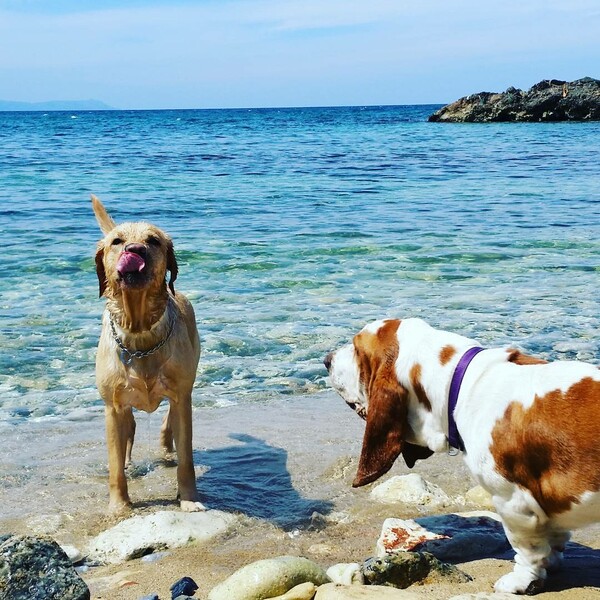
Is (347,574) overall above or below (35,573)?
below

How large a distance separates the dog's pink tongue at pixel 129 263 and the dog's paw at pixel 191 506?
4.81 feet

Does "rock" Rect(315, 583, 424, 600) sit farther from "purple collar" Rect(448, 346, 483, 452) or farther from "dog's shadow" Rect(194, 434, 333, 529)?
"dog's shadow" Rect(194, 434, 333, 529)

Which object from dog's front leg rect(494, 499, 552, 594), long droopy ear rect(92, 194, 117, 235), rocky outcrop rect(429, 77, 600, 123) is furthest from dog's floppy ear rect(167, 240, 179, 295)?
rocky outcrop rect(429, 77, 600, 123)

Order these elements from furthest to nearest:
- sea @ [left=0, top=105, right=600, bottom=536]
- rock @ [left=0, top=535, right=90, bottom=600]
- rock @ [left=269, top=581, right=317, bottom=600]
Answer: sea @ [left=0, top=105, right=600, bottom=536] → rock @ [left=269, top=581, right=317, bottom=600] → rock @ [left=0, top=535, right=90, bottom=600]

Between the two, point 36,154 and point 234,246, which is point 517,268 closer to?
point 234,246

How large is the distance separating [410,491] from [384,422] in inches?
49.1

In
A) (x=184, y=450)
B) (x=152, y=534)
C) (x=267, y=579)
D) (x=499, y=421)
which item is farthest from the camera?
(x=184, y=450)

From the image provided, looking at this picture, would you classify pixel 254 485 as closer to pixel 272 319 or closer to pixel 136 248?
pixel 136 248

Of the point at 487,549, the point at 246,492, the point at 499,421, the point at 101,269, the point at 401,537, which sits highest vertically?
the point at 101,269

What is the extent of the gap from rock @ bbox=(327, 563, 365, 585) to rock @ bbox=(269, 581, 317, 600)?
0.19 m

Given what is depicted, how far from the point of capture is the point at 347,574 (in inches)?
160

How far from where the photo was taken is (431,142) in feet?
143

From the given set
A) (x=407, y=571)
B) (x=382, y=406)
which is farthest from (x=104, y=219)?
(x=407, y=571)

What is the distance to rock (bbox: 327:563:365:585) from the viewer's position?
4.01m
